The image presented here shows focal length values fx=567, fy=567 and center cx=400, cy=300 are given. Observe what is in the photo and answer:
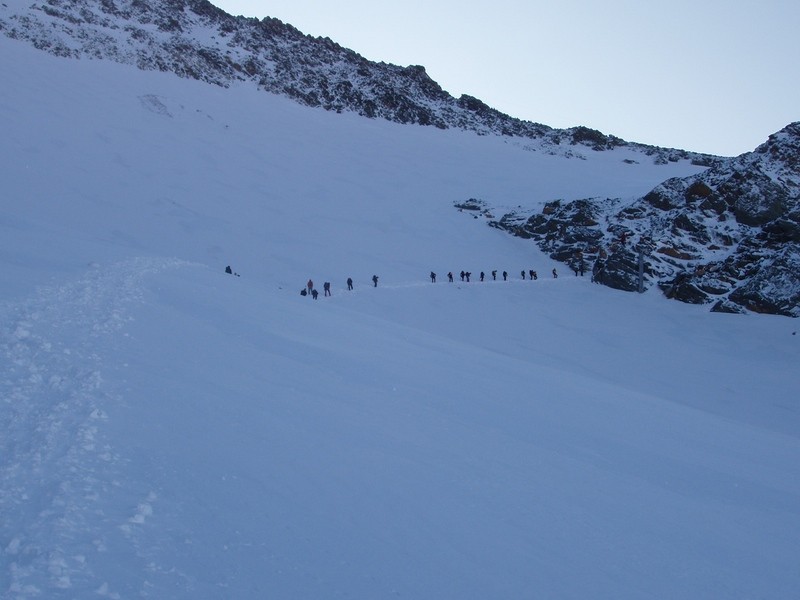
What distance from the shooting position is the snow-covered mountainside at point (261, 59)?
53.8m

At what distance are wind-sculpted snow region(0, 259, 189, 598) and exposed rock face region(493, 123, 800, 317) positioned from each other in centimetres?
2891

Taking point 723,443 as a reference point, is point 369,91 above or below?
above

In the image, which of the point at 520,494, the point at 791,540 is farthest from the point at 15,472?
the point at 791,540

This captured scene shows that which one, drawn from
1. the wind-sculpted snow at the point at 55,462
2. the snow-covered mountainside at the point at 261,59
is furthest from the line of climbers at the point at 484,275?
the snow-covered mountainside at the point at 261,59

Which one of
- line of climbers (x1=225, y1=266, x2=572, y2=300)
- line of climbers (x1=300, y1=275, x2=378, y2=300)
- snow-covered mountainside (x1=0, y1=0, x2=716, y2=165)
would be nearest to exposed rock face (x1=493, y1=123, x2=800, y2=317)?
line of climbers (x1=225, y1=266, x2=572, y2=300)

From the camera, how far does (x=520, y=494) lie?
6.00 meters

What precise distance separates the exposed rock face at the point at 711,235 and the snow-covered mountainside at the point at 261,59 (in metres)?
31.1

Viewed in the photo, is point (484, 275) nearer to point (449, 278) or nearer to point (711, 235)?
point (449, 278)

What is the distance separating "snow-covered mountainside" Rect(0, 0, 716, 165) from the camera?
53.8 meters

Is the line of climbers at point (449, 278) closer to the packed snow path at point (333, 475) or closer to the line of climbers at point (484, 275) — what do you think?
the line of climbers at point (484, 275)

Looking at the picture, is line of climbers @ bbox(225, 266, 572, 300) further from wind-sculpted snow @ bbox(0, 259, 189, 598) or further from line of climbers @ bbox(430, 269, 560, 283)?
wind-sculpted snow @ bbox(0, 259, 189, 598)

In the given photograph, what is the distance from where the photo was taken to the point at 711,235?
33.3 metres

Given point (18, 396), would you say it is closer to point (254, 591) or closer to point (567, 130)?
point (254, 591)

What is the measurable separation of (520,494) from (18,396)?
5439mm
